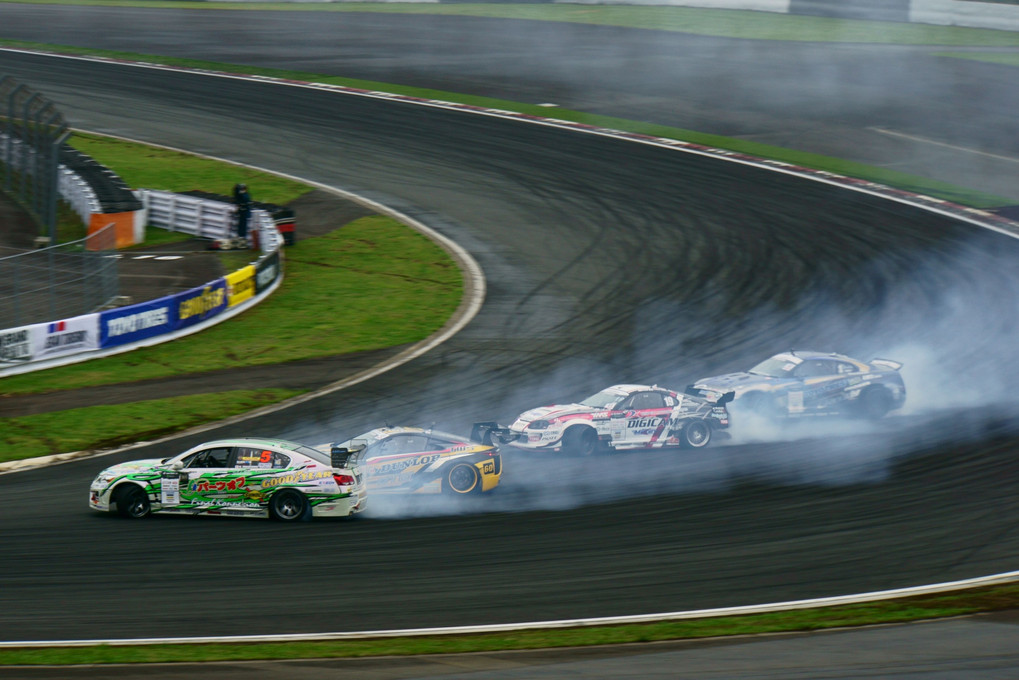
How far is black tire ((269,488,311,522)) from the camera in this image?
1466 centimetres

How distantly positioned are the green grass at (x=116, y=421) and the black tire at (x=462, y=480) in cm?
567

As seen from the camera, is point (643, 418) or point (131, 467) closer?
point (131, 467)

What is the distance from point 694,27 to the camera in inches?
2231

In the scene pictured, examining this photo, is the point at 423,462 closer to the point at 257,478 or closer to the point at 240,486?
the point at 257,478

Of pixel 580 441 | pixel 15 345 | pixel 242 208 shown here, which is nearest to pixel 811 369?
pixel 580 441

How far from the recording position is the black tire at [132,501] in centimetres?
1473

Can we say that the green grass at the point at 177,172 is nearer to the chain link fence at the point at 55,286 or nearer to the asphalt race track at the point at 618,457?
the asphalt race track at the point at 618,457

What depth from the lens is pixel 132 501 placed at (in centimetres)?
1477

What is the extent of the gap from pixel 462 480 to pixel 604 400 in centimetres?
339

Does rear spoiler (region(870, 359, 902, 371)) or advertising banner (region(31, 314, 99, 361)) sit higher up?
rear spoiler (region(870, 359, 902, 371))

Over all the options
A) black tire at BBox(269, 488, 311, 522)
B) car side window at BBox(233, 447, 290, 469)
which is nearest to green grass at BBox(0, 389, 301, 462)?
car side window at BBox(233, 447, 290, 469)

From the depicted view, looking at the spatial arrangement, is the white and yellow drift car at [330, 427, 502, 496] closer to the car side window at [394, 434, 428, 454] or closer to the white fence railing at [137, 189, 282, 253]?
the car side window at [394, 434, 428, 454]

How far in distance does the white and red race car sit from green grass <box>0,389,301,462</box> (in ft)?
17.8

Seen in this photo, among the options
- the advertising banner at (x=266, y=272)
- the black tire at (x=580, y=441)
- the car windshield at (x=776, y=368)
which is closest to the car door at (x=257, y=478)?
the black tire at (x=580, y=441)
